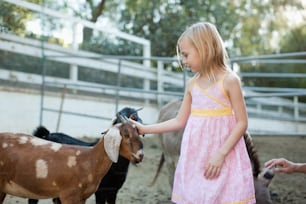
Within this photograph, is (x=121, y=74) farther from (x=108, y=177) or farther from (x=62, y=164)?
(x=62, y=164)

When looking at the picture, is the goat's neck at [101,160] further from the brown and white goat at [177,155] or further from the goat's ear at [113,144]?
the brown and white goat at [177,155]

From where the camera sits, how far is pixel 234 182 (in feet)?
6.68

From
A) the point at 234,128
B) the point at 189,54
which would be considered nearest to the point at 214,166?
the point at 234,128

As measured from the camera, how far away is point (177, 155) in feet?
13.3

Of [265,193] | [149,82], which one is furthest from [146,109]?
[265,193]

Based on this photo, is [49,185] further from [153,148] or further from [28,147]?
[153,148]

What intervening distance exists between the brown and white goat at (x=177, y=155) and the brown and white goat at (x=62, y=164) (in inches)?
30.8

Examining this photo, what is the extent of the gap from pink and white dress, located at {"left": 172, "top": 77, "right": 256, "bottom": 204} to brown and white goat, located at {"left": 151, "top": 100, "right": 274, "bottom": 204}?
0.65 meters

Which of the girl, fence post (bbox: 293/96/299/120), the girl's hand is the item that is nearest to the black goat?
the girl

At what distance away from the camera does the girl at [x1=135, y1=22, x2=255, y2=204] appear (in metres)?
2.04

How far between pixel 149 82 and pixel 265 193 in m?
5.24

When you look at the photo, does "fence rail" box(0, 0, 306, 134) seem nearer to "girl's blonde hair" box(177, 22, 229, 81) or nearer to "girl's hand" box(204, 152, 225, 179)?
"girl's blonde hair" box(177, 22, 229, 81)

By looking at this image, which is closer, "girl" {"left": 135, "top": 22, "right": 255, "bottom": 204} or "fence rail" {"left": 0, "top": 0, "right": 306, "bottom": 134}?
"girl" {"left": 135, "top": 22, "right": 255, "bottom": 204}

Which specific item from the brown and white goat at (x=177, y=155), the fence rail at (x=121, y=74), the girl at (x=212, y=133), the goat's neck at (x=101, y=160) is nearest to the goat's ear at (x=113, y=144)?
the goat's neck at (x=101, y=160)
